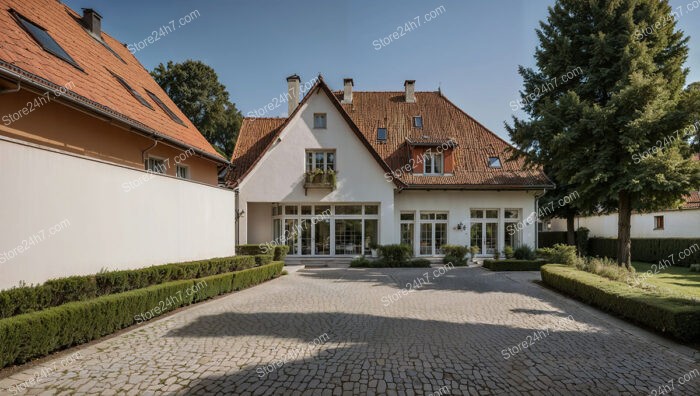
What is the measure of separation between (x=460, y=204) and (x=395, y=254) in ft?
16.5

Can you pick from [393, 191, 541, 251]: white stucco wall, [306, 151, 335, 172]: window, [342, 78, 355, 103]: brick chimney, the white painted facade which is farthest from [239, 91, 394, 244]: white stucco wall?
[342, 78, 355, 103]: brick chimney

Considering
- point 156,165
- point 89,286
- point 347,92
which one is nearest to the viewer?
point 89,286

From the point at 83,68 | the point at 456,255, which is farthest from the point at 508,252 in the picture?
the point at 83,68

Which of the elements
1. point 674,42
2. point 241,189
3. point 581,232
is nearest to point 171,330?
point 241,189

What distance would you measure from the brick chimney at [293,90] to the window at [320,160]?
5677 mm

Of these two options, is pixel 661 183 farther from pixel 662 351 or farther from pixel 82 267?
pixel 82 267

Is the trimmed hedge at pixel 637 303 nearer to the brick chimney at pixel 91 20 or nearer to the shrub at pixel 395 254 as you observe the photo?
the shrub at pixel 395 254

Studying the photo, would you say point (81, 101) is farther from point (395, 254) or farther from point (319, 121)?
point (395, 254)

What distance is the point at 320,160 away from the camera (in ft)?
63.8

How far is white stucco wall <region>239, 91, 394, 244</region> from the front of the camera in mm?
19078

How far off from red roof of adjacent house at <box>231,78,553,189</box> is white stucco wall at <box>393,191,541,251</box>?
782 mm

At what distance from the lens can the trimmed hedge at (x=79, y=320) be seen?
4938mm

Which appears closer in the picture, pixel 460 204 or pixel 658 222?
pixel 460 204

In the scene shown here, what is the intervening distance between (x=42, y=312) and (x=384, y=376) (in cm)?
515
